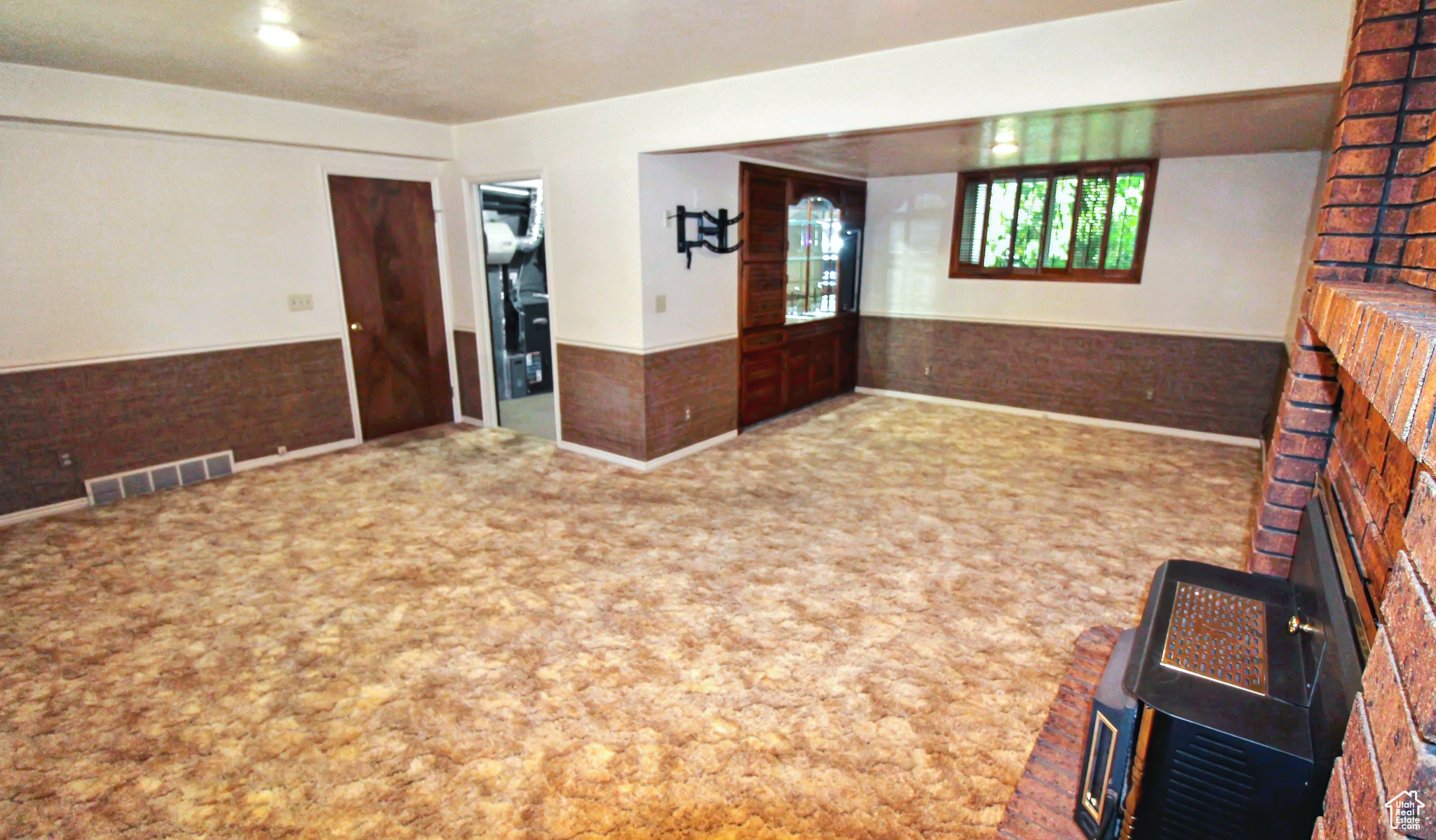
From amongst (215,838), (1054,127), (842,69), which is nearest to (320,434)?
(215,838)

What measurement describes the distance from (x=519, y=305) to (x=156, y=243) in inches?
107

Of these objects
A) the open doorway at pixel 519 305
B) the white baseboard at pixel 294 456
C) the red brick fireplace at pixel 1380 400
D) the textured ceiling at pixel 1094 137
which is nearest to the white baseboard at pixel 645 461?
the open doorway at pixel 519 305

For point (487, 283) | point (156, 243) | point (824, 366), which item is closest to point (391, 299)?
point (487, 283)

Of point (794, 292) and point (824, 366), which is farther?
point (824, 366)

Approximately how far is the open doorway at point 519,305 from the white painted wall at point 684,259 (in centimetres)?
154

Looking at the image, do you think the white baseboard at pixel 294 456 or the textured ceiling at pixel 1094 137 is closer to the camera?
the textured ceiling at pixel 1094 137

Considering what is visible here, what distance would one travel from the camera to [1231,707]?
1230mm

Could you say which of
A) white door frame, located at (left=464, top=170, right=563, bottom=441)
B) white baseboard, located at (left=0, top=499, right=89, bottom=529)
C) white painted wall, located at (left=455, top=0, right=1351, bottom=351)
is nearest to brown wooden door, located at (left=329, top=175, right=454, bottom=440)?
white door frame, located at (left=464, top=170, right=563, bottom=441)

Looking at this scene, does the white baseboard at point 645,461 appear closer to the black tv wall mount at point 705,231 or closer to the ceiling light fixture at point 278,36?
the black tv wall mount at point 705,231

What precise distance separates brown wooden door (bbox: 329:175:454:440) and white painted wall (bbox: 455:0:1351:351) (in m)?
0.59

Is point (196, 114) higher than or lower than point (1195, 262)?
higher

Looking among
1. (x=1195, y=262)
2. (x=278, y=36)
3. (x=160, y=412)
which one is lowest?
(x=160, y=412)

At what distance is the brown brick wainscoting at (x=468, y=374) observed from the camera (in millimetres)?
5367

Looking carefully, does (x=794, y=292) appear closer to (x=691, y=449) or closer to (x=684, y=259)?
(x=684, y=259)
